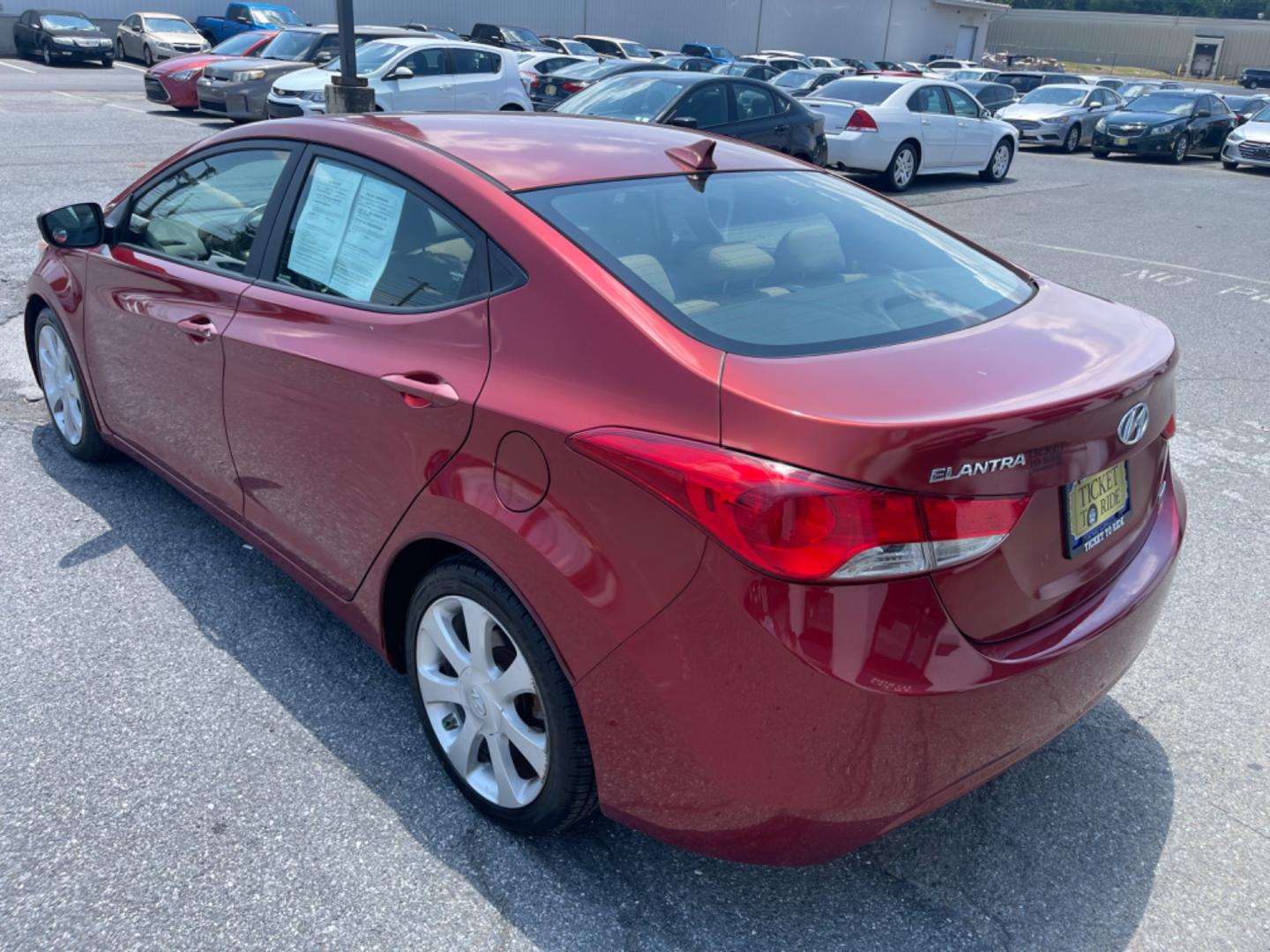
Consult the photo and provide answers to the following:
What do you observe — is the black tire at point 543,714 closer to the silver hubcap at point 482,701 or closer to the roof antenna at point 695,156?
the silver hubcap at point 482,701

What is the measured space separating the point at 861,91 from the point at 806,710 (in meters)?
14.8

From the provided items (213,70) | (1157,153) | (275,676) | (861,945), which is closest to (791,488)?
(861,945)

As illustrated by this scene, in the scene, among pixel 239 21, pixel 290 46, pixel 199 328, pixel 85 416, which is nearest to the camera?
Result: pixel 199 328

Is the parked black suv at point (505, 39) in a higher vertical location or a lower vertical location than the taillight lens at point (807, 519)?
lower

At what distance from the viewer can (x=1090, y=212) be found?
45.9 ft

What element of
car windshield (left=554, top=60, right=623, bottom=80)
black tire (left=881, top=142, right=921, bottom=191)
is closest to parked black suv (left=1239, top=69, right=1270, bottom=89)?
car windshield (left=554, top=60, right=623, bottom=80)

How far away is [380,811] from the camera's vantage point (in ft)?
8.68

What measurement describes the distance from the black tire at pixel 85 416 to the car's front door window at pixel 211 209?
27.2 inches

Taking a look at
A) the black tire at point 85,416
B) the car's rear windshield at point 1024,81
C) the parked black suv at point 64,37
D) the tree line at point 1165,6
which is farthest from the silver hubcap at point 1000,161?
the tree line at point 1165,6

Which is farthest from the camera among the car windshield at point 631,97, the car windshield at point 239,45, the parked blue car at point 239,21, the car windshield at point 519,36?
the car windshield at point 519,36

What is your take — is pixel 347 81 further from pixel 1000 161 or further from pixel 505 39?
pixel 505 39

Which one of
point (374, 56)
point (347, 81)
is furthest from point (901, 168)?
point (347, 81)

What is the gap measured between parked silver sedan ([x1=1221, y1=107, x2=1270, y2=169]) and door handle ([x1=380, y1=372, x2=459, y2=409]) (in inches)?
922

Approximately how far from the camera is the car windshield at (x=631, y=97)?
466 inches
